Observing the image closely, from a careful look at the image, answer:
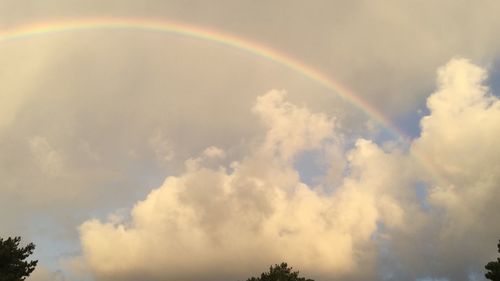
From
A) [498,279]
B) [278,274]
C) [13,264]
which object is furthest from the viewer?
[278,274]

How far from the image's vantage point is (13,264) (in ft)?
189

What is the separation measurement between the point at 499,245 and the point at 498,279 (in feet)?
22.6

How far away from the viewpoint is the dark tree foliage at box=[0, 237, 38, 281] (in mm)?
56031

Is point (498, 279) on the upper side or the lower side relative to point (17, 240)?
lower

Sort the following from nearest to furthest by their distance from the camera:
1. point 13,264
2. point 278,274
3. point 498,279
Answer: point 498,279 → point 13,264 → point 278,274

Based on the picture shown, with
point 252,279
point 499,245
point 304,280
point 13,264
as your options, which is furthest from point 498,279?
point 13,264

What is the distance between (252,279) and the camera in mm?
80188

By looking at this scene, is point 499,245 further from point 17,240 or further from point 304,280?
point 17,240

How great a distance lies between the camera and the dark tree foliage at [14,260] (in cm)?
5603

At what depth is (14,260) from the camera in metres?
57.6

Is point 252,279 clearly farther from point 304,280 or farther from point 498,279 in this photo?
point 498,279

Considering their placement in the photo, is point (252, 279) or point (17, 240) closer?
point (17, 240)

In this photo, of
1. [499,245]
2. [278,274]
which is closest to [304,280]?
[278,274]

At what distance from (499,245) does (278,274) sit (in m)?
31.2
